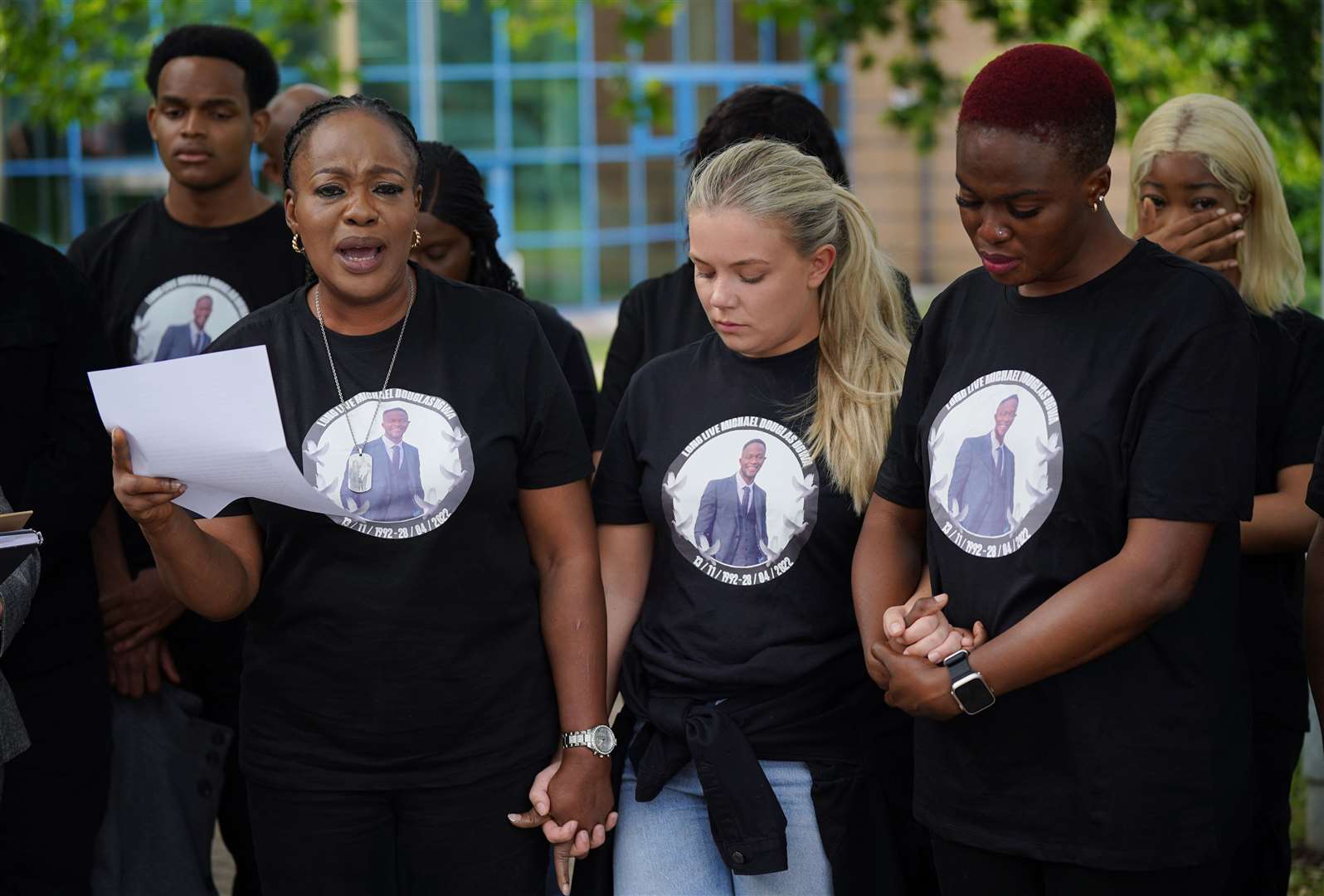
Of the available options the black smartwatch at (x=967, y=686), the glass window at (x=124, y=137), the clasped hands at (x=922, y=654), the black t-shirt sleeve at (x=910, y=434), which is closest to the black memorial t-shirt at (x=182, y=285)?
the black t-shirt sleeve at (x=910, y=434)

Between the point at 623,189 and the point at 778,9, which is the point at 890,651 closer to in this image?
the point at 778,9

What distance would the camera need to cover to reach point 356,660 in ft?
Result: 9.64

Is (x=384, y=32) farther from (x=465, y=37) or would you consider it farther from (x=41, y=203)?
(x=41, y=203)

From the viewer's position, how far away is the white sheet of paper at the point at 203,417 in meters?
2.65

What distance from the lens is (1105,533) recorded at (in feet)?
8.52

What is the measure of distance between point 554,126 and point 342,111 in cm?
1923

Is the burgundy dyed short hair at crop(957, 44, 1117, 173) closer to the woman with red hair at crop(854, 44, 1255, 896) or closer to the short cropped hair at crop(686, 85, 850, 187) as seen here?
the woman with red hair at crop(854, 44, 1255, 896)

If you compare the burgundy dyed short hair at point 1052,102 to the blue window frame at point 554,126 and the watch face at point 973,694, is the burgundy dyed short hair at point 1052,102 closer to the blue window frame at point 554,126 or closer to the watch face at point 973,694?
the watch face at point 973,694

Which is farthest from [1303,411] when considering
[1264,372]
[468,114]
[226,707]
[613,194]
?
[613,194]

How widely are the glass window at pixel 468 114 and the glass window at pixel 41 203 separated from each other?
4958 millimetres

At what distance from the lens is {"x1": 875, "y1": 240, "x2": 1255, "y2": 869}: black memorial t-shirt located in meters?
2.52

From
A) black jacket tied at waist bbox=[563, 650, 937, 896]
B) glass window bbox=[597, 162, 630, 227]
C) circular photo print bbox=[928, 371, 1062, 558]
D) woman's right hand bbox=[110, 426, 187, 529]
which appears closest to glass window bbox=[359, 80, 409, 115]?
glass window bbox=[597, 162, 630, 227]

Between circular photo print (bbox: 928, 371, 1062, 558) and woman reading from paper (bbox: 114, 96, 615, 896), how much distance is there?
29.4 inches

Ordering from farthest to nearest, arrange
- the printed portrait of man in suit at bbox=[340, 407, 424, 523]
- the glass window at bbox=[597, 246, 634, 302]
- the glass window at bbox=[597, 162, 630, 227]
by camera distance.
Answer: the glass window at bbox=[597, 246, 634, 302], the glass window at bbox=[597, 162, 630, 227], the printed portrait of man in suit at bbox=[340, 407, 424, 523]
